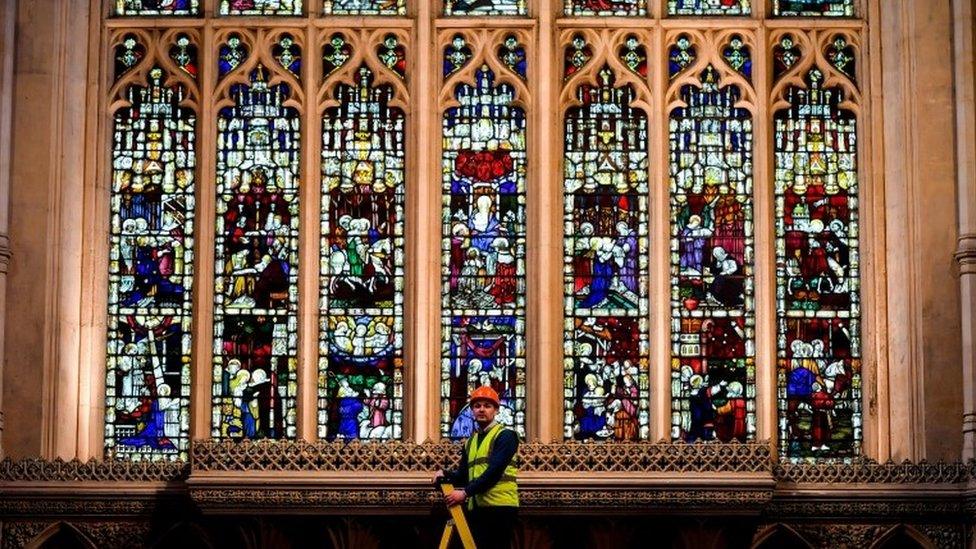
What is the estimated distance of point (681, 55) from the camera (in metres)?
19.9

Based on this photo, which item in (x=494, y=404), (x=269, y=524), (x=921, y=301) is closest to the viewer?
(x=494, y=404)

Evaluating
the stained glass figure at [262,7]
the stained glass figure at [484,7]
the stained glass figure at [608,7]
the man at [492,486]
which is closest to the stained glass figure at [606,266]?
the stained glass figure at [608,7]

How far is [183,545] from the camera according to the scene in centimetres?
1836

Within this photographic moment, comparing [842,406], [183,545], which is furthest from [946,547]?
[183,545]

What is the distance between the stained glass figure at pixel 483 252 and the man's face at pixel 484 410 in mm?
4055

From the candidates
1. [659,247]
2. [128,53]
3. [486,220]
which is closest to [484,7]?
[486,220]

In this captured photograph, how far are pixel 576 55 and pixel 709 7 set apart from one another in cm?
124

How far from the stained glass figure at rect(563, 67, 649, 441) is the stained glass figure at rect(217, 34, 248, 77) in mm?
2877

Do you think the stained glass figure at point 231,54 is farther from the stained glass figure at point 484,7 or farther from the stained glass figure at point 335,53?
the stained glass figure at point 484,7

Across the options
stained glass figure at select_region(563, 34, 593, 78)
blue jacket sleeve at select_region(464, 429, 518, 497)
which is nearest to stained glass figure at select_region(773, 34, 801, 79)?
stained glass figure at select_region(563, 34, 593, 78)

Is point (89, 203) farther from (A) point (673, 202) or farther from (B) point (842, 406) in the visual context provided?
(B) point (842, 406)

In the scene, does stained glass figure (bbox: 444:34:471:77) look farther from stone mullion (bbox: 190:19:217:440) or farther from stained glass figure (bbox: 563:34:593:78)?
stone mullion (bbox: 190:19:217:440)

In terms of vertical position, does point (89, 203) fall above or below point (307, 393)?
above

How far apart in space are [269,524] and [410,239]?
3129 millimetres
